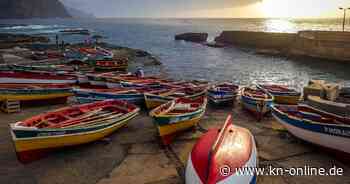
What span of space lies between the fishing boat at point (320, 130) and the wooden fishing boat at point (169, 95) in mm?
5263

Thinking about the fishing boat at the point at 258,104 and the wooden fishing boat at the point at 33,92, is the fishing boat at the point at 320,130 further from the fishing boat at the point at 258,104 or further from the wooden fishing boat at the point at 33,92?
the wooden fishing boat at the point at 33,92

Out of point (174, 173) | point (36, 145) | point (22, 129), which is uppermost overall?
point (22, 129)

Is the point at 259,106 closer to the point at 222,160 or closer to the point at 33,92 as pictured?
the point at 222,160

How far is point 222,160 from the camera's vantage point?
273 inches

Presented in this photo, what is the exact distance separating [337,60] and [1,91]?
50549 millimetres

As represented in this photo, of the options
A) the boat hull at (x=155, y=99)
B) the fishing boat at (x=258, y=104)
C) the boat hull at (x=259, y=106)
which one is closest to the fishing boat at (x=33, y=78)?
the boat hull at (x=155, y=99)

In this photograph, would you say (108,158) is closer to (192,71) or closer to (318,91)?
(318,91)

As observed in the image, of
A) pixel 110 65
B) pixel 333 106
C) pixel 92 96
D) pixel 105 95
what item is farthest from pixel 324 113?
pixel 110 65

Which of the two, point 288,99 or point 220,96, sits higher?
point 220,96

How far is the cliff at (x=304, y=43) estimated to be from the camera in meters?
48.2

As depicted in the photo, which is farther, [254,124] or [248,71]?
[248,71]

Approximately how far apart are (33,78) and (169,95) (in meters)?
8.92

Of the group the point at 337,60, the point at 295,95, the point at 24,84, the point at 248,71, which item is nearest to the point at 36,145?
the point at 24,84

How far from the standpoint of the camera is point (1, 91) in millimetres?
14445
